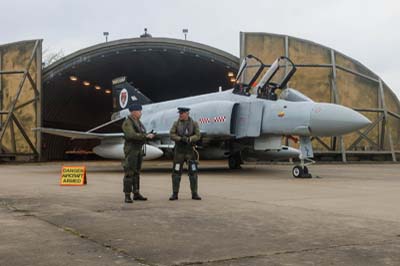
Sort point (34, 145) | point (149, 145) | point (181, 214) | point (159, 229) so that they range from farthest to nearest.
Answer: point (34, 145) < point (149, 145) < point (181, 214) < point (159, 229)

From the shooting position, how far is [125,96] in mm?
21234

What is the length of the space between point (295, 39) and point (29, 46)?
14.4 m

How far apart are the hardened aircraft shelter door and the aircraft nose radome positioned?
17.1 m

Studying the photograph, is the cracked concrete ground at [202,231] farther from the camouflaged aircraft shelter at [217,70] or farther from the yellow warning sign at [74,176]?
the camouflaged aircraft shelter at [217,70]

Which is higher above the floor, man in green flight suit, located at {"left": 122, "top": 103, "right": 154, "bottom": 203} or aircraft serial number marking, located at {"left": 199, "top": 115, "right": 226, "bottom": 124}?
aircraft serial number marking, located at {"left": 199, "top": 115, "right": 226, "bottom": 124}

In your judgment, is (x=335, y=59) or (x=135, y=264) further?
(x=335, y=59)

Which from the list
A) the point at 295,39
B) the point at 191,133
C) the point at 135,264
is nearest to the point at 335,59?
the point at 295,39

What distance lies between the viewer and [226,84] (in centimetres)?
3231

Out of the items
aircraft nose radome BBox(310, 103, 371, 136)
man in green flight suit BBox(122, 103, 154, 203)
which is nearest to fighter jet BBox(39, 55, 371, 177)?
aircraft nose radome BBox(310, 103, 371, 136)

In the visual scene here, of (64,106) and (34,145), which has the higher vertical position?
(64,106)

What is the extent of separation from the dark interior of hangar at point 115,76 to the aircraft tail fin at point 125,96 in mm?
3288

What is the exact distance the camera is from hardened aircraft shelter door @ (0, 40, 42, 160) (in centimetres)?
2505

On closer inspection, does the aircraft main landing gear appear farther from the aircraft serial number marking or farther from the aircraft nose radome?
the aircraft nose radome

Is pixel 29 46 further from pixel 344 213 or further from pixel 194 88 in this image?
pixel 344 213
